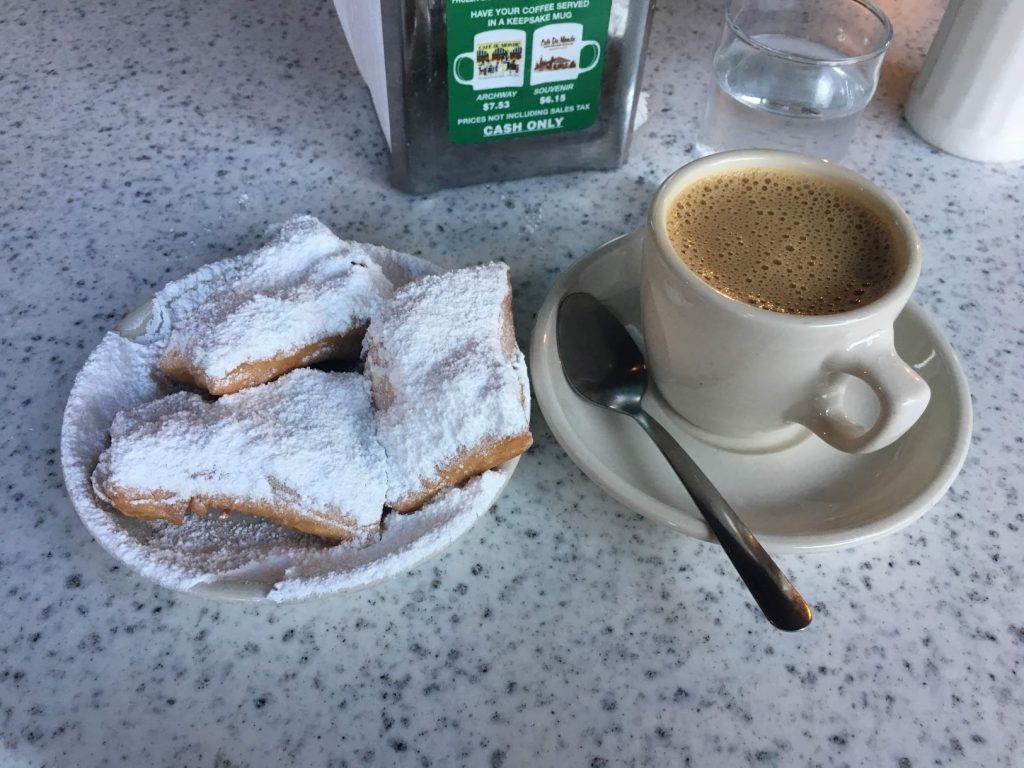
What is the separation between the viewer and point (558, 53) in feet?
2.18

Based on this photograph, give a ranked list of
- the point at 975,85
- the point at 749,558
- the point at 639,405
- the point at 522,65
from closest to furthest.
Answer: the point at 749,558
the point at 639,405
the point at 522,65
the point at 975,85

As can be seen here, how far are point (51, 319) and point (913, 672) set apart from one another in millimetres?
675

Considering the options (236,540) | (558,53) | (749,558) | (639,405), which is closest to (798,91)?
(558,53)

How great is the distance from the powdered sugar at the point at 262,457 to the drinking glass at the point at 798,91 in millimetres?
500

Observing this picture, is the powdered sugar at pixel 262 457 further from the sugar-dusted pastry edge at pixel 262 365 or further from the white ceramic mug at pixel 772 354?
the white ceramic mug at pixel 772 354

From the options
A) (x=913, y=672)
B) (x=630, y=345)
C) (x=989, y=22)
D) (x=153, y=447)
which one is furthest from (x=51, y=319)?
(x=989, y=22)

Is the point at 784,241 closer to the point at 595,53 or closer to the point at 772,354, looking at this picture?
the point at 772,354

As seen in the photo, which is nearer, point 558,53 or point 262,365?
point 262,365

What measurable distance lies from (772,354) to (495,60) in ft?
1.14

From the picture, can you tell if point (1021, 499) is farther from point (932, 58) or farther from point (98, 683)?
point (98, 683)

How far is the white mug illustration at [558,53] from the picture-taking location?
652mm

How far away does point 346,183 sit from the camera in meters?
0.77

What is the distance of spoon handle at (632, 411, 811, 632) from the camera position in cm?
44

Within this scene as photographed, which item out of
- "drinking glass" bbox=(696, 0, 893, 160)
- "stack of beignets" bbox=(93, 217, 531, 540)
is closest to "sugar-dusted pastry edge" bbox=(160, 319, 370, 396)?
"stack of beignets" bbox=(93, 217, 531, 540)
